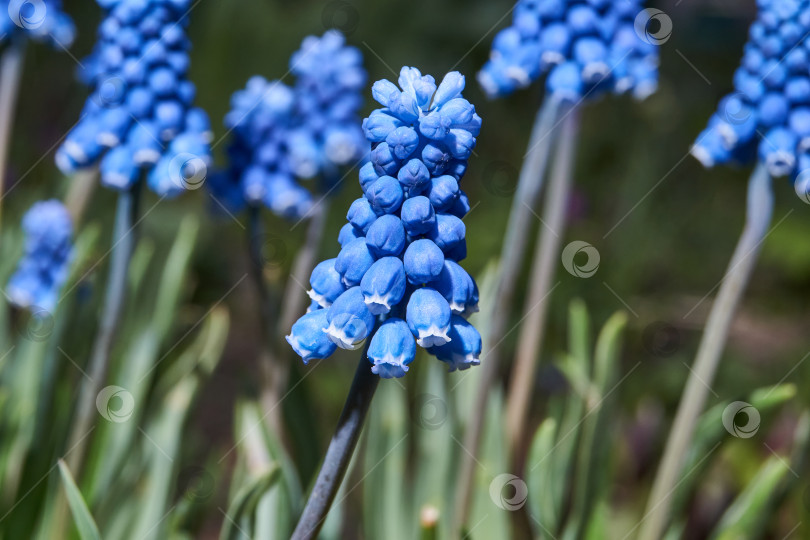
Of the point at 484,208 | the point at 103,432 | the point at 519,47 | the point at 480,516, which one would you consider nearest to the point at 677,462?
the point at 480,516

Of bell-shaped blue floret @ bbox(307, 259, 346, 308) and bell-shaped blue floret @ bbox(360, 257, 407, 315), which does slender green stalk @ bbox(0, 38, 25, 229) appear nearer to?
bell-shaped blue floret @ bbox(307, 259, 346, 308)

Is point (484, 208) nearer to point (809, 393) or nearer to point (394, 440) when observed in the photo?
point (809, 393)

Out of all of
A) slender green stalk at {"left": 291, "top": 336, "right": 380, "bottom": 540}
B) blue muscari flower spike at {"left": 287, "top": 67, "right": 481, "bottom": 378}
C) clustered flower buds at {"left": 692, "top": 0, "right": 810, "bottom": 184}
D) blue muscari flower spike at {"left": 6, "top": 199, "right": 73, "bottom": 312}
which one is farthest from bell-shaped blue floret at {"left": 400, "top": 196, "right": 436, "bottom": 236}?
blue muscari flower spike at {"left": 6, "top": 199, "right": 73, "bottom": 312}

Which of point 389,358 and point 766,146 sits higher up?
point 766,146

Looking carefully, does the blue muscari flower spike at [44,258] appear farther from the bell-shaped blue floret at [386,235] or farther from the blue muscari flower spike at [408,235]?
the bell-shaped blue floret at [386,235]

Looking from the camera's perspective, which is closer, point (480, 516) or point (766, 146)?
point (766, 146)

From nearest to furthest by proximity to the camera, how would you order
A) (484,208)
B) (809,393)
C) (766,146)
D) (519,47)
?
(766,146) < (519,47) < (809,393) < (484,208)
